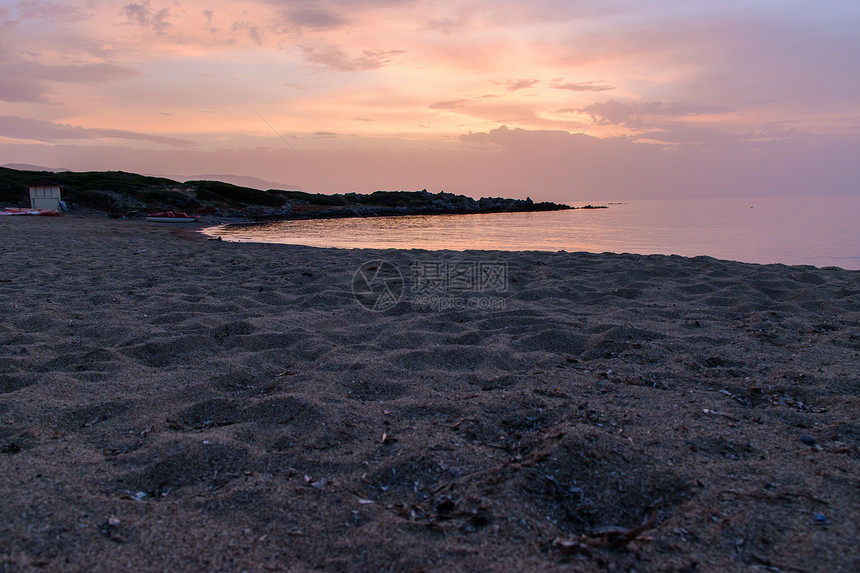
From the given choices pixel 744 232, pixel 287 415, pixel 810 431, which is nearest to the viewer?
pixel 810 431

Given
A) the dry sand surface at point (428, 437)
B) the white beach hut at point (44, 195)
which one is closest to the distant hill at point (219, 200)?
the white beach hut at point (44, 195)

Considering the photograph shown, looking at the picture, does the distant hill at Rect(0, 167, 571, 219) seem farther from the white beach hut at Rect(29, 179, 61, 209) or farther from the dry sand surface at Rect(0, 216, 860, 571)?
the dry sand surface at Rect(0, 216, 860, 571)

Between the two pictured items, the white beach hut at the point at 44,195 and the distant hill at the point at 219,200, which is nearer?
the white beach hut at the point at 44,195

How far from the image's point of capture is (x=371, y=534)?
6.02 feet

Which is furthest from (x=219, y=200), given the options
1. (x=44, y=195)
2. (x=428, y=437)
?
(x=428, y=437)

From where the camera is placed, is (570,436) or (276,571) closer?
(276,571)

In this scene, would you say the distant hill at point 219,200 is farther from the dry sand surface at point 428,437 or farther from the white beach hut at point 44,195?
the dry sand surface at point 428,437

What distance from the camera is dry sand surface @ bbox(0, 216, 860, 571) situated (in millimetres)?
1767

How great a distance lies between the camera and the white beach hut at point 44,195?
23.7 meters

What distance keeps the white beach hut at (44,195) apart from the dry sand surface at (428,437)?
76.5 ft

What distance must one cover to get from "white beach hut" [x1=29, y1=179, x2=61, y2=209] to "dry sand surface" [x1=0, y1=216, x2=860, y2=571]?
23325 mm

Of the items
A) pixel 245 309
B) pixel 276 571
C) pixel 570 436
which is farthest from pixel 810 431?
pixel 245 309

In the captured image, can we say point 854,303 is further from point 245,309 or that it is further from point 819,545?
point 245,309

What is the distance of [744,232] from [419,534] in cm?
2058
